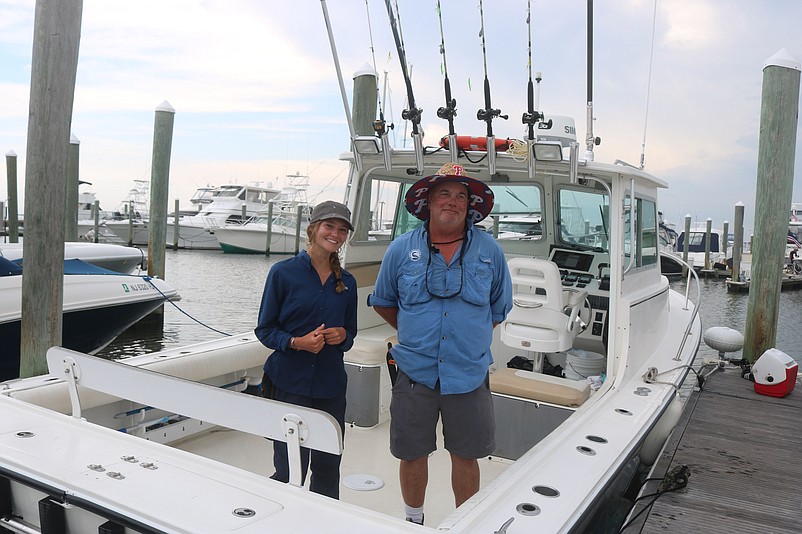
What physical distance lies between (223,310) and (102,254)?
2.62 meters

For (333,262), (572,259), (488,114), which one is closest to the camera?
(333,262)

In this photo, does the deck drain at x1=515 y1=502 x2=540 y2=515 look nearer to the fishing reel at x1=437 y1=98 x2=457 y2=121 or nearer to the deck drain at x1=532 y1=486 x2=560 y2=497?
the deck drain at x1=532 y1=486 x2=560 y2=497

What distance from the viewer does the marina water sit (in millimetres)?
10547

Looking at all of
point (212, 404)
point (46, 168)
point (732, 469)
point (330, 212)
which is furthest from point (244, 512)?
point (46, 168)

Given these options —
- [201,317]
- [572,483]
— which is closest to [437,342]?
[572,483]

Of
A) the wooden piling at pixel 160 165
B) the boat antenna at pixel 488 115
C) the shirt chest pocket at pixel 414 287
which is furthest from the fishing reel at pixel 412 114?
the wooden piling at pixel 160 165

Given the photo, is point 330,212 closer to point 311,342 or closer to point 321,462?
point 311,342

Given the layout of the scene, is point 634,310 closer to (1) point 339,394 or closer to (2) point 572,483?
(2) point 572,483

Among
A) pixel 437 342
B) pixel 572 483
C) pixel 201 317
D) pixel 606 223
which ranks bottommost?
pixel 201 317

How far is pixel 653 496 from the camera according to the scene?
9.26 feet

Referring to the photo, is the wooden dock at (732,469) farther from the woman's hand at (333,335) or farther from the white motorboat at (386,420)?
the woman's hand at (333,335)

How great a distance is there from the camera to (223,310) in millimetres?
13516

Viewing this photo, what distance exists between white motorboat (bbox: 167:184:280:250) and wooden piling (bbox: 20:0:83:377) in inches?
1075

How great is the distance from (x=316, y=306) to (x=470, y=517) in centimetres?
96
